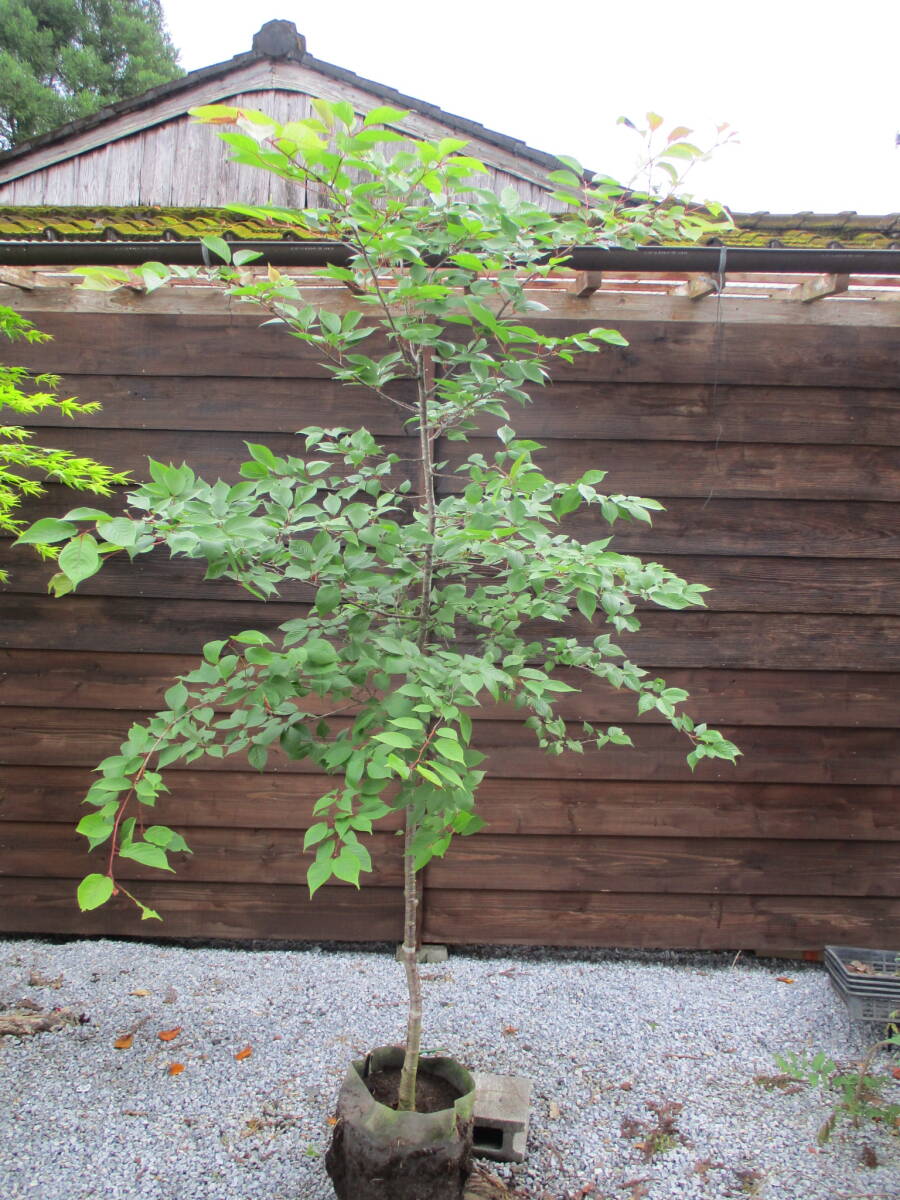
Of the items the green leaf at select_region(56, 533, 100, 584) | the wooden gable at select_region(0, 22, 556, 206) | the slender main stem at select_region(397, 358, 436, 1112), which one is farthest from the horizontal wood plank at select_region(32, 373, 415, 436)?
the wooden gable at select_region(0, 22, 556, 206)

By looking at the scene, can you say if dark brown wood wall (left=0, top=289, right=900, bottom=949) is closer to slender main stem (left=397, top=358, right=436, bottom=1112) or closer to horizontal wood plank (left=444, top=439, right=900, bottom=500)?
horizontal wood plank (left=444, top=439, right=900, bottom=500)

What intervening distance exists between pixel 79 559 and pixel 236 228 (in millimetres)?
2209

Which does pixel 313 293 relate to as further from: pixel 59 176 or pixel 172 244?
pixel 59 176

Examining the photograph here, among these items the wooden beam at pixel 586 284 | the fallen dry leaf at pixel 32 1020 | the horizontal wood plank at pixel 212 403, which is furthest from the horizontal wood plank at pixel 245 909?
the wooden beam at pixel 586 284

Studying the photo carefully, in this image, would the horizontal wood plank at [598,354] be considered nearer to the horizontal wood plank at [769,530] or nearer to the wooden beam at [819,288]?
the wooden beam at [819,288]

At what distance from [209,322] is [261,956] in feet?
6.71

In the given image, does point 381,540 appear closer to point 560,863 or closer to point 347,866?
point 347,866

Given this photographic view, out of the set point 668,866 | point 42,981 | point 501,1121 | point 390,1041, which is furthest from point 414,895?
point 42,981

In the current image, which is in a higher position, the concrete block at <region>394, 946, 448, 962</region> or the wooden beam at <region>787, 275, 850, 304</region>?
the wooden beam at <region>787, 275, 850, 304</region>

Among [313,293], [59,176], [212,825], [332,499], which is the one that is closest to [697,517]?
[313,293]

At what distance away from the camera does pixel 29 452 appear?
2.45 metres

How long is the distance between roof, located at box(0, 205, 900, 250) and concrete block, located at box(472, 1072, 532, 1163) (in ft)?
8.06

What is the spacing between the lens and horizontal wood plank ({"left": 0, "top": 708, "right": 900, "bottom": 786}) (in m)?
2.73

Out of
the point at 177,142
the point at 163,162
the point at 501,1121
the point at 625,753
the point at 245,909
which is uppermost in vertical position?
the point at 177,142
